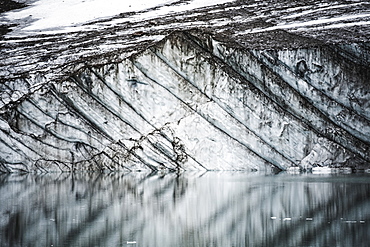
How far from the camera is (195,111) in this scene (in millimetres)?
17500

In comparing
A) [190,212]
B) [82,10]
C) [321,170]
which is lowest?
[190,212]

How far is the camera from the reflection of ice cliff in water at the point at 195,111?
16766 millimetres

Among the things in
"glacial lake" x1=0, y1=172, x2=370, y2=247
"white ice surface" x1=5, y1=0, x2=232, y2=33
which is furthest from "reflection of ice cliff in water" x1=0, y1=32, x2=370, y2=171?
"white ice surface" x1=5, y1=0, x2=232, y2=33

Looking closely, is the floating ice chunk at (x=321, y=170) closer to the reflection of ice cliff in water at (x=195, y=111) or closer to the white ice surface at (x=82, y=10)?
the reflection of ice cliff in water at (x=195, y=111)

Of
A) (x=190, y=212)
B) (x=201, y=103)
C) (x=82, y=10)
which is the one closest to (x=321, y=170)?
(x=201, y=103)

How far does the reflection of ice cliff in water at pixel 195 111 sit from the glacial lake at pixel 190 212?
253cm

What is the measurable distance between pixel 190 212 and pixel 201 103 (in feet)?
27.8

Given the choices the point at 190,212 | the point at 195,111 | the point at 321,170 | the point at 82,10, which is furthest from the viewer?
the point at 82,10

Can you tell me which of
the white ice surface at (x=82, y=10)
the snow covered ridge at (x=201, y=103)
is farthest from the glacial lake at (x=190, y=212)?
the white ice surface at (x=82, y=10)

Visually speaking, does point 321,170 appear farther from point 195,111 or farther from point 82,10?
point 82,10

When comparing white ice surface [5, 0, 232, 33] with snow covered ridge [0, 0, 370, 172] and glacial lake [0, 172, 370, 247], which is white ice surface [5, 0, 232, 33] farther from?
glacial lake [0, 172, 370, 247]

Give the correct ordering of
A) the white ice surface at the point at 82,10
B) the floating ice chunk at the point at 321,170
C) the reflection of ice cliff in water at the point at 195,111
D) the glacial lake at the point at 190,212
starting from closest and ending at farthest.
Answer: the glacial lake at the point at 190,212
the floating ice chunk at the point at 321,170
the reflection of ice cliff in water at the point at 195,111
the white ice surface at the point at 82,10

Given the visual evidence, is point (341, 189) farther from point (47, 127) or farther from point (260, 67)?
point (47, 127)

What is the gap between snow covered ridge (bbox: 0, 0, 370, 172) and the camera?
55.1 ft
